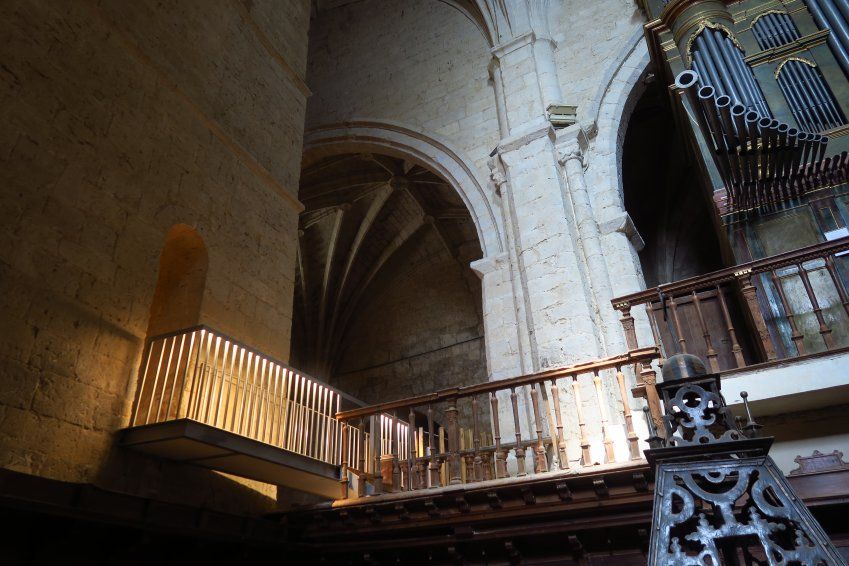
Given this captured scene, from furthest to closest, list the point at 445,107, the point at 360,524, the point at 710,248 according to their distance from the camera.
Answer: the point at 710,248 → the point at 445,107 → the point at 360,524

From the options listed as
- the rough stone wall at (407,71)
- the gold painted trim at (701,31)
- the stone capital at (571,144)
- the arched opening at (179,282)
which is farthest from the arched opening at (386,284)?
the arched opening at (179,282)

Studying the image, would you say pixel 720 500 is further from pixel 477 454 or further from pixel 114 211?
pixel 114 211

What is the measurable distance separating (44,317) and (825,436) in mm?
6178

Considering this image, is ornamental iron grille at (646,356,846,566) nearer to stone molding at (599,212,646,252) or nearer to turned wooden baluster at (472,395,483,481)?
turned wooden baluster at (472,395,483,481)

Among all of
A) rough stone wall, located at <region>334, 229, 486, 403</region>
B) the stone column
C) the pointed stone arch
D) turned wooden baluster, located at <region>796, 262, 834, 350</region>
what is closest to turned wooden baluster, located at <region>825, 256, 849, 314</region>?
turned wooden baluster, located at <region>796, 262, 834, 350</region>

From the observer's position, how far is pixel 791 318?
197 inches

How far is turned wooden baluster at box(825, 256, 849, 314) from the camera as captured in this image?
4.86 meters

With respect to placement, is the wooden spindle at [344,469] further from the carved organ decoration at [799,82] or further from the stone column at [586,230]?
the carved organ decoration at [799,82]

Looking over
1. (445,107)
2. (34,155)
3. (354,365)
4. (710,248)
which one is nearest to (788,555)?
(34,155)

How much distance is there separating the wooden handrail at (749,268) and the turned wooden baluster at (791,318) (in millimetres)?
119

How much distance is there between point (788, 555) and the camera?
1.44 meters

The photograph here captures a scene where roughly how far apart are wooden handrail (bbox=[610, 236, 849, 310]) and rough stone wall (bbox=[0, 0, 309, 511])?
3884 millimetres

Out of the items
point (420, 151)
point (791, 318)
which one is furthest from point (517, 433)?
point (420, 151)

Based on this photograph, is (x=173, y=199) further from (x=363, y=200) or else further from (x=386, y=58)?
(x=363, y=200)
